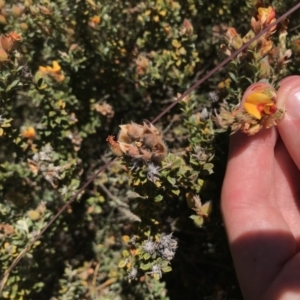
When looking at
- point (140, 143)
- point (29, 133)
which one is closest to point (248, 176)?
point (140, 143)

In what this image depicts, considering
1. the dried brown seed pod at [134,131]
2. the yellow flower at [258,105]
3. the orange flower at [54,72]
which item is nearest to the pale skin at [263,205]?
the yellow flower at [258,105]

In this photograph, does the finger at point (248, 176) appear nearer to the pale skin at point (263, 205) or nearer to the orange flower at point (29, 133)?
the pale skin at point (263, 205)

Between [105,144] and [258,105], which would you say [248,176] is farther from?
[105,144]

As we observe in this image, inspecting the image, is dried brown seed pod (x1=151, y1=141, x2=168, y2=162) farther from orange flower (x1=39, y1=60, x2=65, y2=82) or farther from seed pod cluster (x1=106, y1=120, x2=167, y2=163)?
orange flower (x1=39, y1=60, x2=65, y2=82)

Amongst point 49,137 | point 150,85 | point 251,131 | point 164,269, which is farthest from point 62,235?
point 251,131

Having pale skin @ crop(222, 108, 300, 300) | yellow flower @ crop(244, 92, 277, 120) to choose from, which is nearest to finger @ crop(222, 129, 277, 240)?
pale skin @ crop(222, 108, 300, 300)

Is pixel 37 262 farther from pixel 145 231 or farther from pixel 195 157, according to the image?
pixel 195 157
